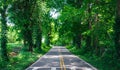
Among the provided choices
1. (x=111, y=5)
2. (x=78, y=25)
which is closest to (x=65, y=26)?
(x=78, y=25)

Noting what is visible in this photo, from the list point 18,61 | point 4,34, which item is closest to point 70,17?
point 18,61

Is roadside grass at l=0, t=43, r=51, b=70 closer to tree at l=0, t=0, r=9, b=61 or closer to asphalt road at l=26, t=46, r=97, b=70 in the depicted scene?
asphalt road at l=26, t=46, r=97, b=70

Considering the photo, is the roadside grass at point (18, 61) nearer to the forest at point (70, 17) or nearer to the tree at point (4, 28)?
the forest at point (70, 17)

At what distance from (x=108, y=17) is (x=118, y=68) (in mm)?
12042

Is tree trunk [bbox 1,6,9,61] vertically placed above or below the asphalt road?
above

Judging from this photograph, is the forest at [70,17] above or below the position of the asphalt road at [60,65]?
above

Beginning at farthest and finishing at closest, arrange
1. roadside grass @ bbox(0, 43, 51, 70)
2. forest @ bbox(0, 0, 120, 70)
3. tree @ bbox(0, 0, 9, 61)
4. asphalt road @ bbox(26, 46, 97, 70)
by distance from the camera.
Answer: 1. tree @ bbox(0, 0, 9, 61)
2. forest @ bbox(0, 0, 120, 70)
3. asphalt road @ bbox(26, 46, 97, 70)
4. roadside grass @ bbox(0, 43, 51, 70)

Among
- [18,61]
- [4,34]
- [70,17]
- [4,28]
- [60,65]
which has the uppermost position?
[70,17]

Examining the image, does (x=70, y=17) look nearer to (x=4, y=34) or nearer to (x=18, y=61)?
(x=18, y=61)

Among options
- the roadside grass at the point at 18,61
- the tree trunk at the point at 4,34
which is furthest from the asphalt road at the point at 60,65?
the tree trunk at the point at 4,34

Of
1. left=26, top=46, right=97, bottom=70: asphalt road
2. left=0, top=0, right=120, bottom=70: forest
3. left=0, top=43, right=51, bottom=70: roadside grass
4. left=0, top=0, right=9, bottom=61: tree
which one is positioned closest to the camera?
left=0, top=43, right=51, bottom=70: roadside grass

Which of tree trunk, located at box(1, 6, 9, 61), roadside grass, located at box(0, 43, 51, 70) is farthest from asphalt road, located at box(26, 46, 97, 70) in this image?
tree trunk, located at box(1, 6, 9, 61)

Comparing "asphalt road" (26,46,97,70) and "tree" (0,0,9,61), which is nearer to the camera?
"asphalt road" (26,46,97,70)

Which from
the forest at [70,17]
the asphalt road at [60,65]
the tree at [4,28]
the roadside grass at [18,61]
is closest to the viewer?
the roadside grass at [18,61]
